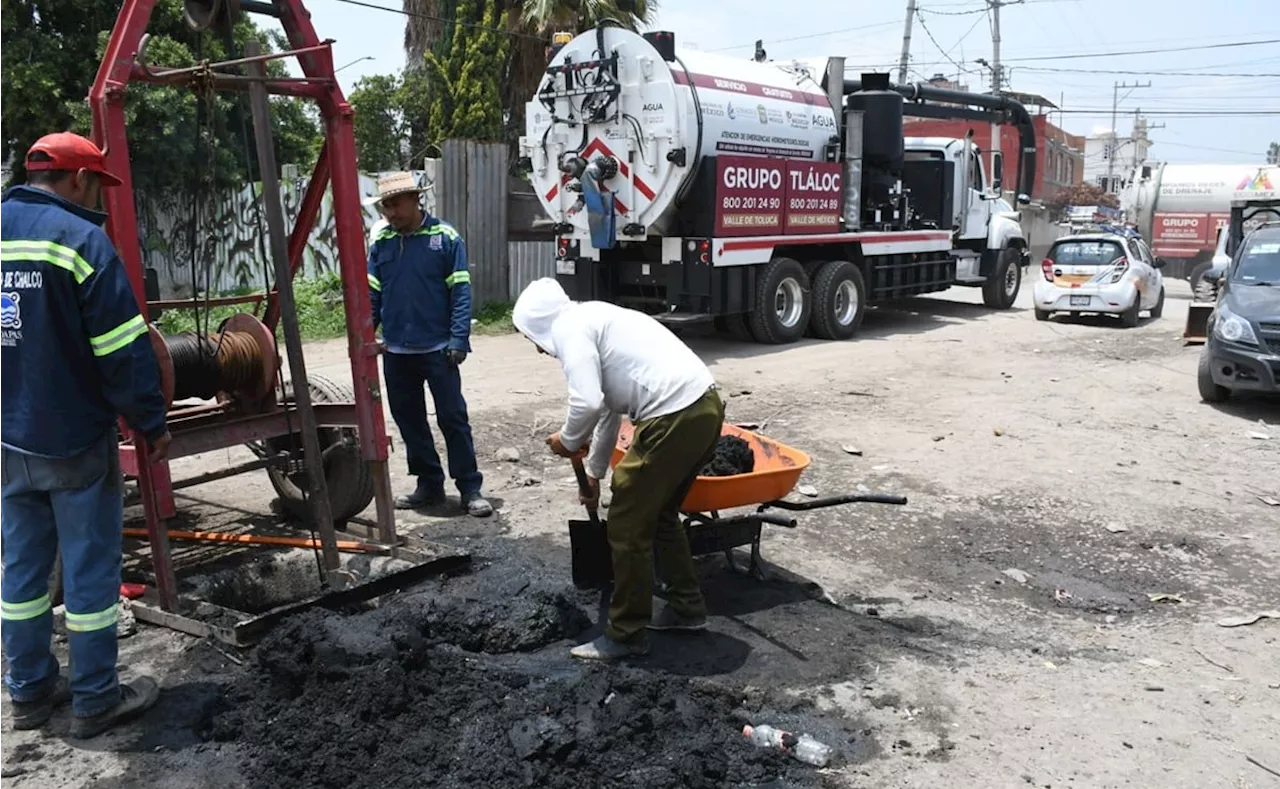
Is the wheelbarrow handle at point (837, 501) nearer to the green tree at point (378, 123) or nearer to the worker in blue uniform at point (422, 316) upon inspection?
the worker in blue uniform at point (422, 316)

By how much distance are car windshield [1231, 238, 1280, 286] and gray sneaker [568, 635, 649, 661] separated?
8.87 meters

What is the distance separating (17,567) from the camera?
154 inches

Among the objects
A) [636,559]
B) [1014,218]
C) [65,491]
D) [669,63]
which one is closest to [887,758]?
[636,559]

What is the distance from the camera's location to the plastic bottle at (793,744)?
149 inches

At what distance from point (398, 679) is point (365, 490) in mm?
2185

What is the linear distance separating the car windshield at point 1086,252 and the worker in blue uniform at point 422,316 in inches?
520

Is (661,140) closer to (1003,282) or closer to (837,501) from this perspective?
(837,501)

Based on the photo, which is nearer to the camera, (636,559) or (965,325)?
(636,559)

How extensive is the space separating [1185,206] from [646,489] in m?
29.5

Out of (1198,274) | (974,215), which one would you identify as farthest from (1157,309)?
(974,215)

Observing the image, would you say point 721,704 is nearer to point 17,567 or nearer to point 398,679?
point 398,679

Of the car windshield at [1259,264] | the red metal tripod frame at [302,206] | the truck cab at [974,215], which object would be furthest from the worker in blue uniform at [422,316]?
the truck cab at [974,215]

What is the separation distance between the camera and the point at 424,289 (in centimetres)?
654

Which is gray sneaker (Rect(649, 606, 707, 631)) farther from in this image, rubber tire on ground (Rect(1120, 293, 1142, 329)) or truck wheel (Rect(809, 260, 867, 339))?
rubber tire on ground (Rect(1120, 293, 1142, 329))
